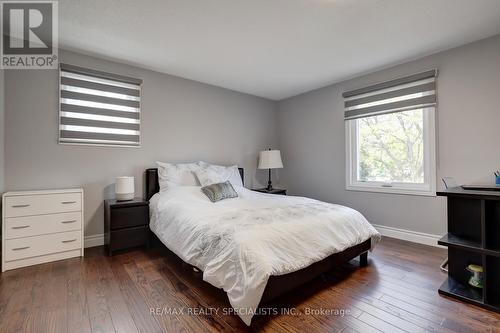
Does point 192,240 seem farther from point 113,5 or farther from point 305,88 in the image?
point 305,88

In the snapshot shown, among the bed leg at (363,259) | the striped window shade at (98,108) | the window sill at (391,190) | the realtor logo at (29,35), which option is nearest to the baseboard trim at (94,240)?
the striped window shade at (98,108)

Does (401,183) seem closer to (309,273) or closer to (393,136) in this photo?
(393,136)

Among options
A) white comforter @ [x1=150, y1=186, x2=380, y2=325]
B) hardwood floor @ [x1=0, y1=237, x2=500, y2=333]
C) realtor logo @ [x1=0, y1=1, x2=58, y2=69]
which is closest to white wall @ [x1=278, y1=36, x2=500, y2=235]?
hardwood floor @ [x1=0, y1=237, x2=500, y2=333]

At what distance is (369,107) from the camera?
11.2ft

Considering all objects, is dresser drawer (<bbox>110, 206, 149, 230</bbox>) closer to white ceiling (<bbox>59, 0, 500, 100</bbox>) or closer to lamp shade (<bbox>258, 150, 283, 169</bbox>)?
white ceiling (<bbox>59, 0, 500, 100</bbox>)

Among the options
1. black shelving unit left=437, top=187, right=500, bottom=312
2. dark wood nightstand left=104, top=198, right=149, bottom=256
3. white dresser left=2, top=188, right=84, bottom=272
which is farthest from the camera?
dark wood nightstand left=104, top=198, right=149, bottom=256

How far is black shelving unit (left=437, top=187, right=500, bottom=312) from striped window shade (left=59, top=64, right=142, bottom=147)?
3.63 metres

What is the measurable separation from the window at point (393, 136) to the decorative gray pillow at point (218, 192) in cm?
196

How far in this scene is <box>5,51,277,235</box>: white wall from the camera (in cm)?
256

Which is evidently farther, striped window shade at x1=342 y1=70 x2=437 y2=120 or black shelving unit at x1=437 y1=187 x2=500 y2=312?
striped window shade at x1=342 y1=70 x2=437 y2=120

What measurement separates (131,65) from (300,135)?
301cm

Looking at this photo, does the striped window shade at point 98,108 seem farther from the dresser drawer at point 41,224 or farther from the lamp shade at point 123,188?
the dresser drawer at point 41,224

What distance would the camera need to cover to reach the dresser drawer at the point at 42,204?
7.43ft

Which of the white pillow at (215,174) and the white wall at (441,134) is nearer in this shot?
the white wall at (441,134)
